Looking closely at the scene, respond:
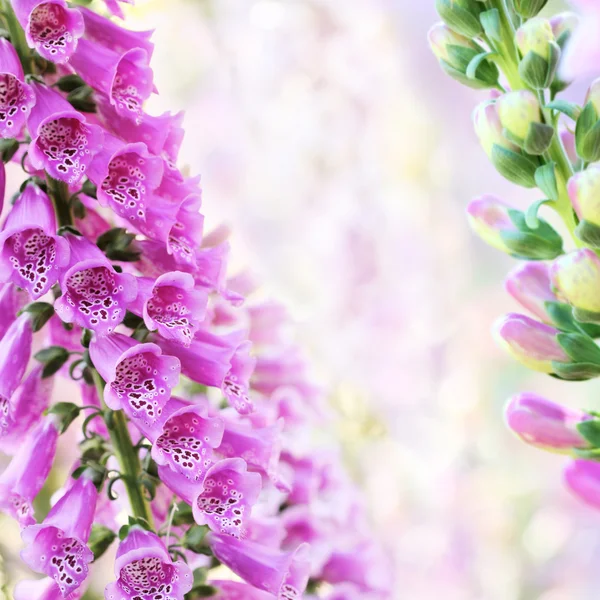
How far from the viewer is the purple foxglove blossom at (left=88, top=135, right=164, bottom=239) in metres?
0.50

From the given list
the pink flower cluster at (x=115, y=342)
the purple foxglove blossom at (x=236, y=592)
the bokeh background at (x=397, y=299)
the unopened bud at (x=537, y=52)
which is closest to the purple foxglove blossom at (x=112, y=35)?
the pink flower cluster at (x=115, y=342)

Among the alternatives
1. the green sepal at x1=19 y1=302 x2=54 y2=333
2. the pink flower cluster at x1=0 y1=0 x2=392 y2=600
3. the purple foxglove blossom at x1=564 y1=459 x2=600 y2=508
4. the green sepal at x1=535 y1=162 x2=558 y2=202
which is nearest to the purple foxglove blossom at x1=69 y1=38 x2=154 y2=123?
the pink flower cluster at x1=0 y1=0 x2=392 y2=600

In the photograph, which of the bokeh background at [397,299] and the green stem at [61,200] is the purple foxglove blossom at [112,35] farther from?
the bokeh background at [397,299]

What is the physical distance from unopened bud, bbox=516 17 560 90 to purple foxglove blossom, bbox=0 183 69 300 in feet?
0.85

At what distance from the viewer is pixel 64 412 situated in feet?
1.85

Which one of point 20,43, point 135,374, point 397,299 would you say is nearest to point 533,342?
point 135,374

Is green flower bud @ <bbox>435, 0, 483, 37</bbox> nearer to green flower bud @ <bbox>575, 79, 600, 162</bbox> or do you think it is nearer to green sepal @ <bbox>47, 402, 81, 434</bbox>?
green flower bud @ <bbox>575, 79, 600, 162</bbox>

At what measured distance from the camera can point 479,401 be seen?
3.90ft

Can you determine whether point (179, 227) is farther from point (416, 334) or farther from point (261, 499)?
point (416, 334)

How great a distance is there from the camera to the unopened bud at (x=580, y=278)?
50 cm

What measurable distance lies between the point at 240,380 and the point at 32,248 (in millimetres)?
138

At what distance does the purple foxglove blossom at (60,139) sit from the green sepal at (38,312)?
0.27 ft

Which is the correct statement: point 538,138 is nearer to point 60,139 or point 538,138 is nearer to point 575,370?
point 575,370

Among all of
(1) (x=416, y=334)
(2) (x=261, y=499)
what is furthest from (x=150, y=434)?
(1) (x=416, y=334)
